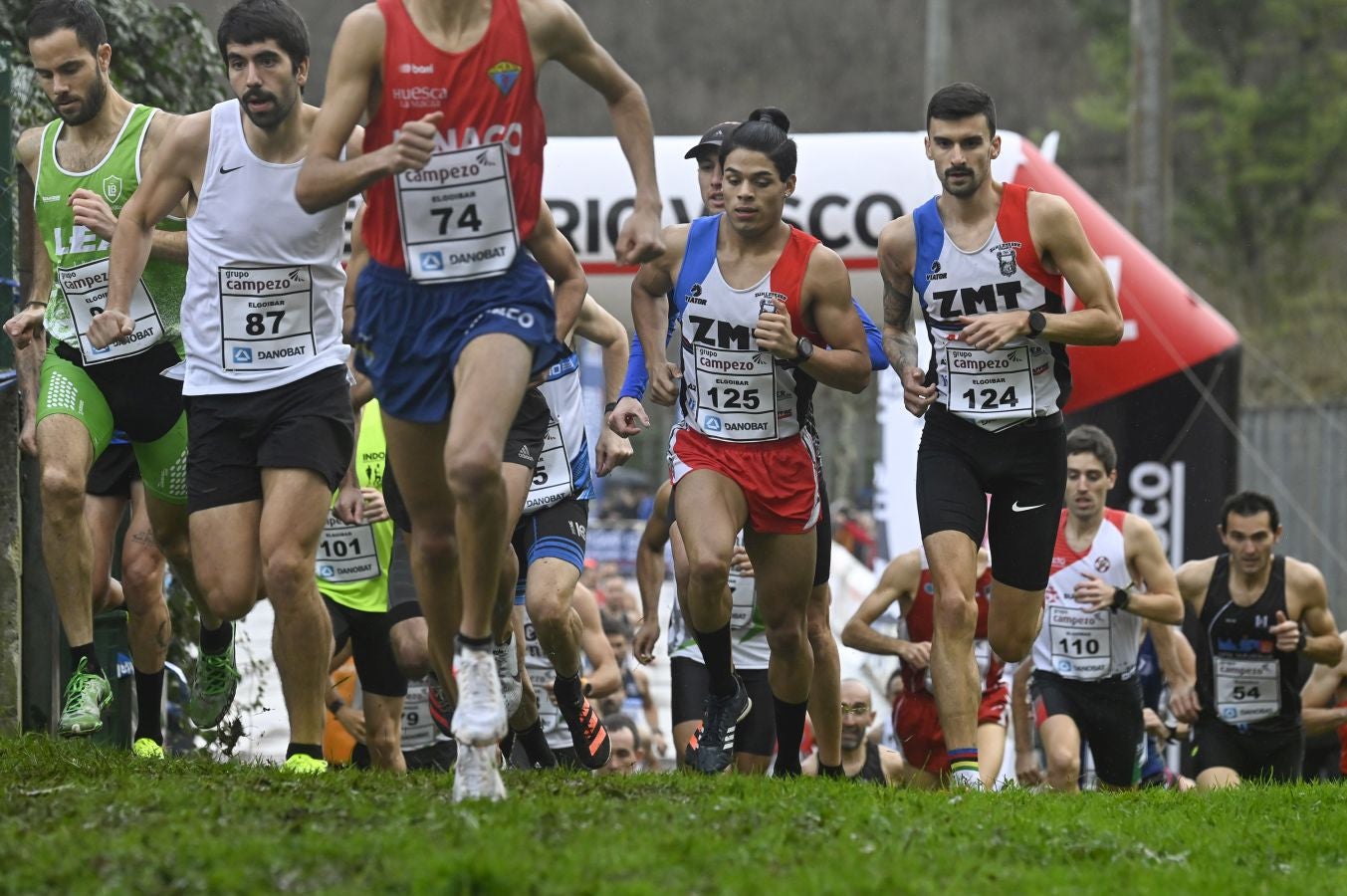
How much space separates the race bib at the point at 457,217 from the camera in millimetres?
5957

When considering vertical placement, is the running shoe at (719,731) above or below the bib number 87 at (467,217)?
below

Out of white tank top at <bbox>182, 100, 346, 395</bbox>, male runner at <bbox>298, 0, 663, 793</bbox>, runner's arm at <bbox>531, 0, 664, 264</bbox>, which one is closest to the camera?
male runner at <bbox>298, 0, 663, 793</bbox>

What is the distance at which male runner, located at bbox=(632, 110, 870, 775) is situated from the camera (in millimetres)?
7625

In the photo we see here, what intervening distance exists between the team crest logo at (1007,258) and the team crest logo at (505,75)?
2517mm

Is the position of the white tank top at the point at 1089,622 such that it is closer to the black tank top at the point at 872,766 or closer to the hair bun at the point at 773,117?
the black tank top at the point at 872,766

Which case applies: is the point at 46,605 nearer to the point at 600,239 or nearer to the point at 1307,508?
the point at 600,239

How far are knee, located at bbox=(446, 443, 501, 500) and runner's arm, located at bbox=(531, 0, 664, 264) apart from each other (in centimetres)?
84

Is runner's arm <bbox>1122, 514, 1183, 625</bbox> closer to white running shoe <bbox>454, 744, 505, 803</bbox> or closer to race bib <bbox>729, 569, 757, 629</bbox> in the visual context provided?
race bib <bbox>729, 569, 757, 629</bbox>

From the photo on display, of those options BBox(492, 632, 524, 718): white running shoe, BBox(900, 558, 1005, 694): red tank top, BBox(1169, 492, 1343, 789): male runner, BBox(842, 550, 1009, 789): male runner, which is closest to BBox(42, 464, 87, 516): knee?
BBox(492, 632, 524, 718): white running shoe

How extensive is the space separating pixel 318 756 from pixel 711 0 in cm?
3524

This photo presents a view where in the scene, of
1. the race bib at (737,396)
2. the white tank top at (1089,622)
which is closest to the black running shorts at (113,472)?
the race bib at (737,396)

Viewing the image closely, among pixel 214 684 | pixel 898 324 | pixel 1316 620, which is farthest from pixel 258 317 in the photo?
pixel 1316 620

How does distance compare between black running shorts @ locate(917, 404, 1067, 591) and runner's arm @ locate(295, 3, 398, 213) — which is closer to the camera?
runner's arm @ locate(295, 3, 398, 213)

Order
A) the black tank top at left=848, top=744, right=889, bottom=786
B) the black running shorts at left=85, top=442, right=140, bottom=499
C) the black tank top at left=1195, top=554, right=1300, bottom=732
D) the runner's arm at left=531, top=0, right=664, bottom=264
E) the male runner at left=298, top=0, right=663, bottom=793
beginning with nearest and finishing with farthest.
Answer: the male runner at left=298, top=0, right=663, bottom=793, the runner's arm at left=531, top=0, right=664, bottom=264, the black running shorts at left=85, top=442, right=140, bottom=499, the black tank top at left=1195, top=554, right=1300, bottom=732, the black tank top at left=848, top=744, right=889, bottom=786
